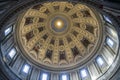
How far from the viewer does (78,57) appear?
2948 centimetres

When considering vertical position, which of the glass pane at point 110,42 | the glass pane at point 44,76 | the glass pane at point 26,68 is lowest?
the glass pane at point 44,76

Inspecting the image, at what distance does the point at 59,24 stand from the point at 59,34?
1.51 m

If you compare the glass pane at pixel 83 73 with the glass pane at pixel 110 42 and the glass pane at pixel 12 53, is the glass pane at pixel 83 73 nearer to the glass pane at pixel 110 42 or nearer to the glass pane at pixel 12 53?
the glass pane at pixel 110 42

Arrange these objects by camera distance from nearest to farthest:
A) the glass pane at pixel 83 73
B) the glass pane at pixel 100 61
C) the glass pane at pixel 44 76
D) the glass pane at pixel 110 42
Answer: the glass pane at pixel 110 42, the glass pane at pixel 100 61, the glass pane at pixel 83 73, the glass pane at pixel 44 76

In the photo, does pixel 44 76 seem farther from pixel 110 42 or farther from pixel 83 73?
pixel 110 42

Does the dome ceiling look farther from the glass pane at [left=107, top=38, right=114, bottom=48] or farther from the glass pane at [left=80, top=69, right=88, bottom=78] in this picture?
the glass pane at [left=107, top=38, right=114, bottom=48]

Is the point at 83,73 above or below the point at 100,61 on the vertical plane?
below

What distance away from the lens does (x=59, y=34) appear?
33.6 m

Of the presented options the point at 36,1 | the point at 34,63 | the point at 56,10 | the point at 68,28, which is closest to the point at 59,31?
the point at 68,28

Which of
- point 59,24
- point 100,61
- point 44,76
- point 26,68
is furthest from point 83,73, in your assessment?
point 59,24

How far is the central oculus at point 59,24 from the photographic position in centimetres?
3275

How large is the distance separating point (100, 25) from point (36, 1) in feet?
37.2

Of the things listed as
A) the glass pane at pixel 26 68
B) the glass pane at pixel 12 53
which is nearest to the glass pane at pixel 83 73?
the glass pane at pixel 26 68

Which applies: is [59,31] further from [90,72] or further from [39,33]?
[90,72]
